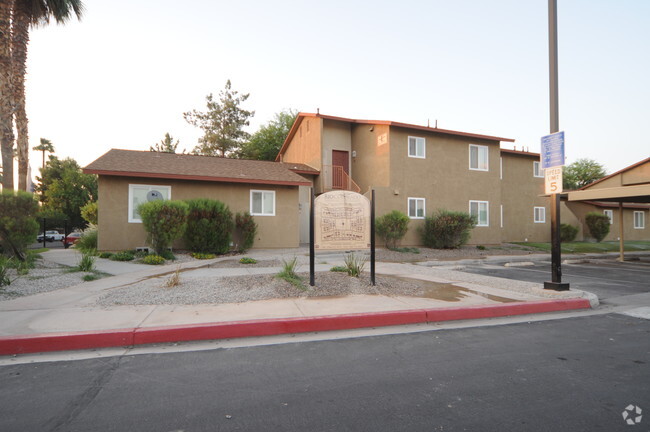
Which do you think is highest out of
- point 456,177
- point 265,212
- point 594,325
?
point 456,177

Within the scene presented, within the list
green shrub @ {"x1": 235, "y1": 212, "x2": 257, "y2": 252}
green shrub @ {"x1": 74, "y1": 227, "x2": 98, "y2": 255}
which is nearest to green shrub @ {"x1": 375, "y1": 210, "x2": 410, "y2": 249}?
green shrub @ {"x1": 235, "y1": 212, "x2": 257, "y2": 252}

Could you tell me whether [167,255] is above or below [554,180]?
below

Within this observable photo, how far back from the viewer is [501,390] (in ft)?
11.1

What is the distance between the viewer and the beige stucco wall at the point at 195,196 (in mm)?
14852

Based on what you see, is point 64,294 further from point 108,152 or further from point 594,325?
point 108,152

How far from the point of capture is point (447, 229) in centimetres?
1886

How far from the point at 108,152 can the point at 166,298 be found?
13.7m

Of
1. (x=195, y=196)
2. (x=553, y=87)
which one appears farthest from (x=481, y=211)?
(x=195, y=196)

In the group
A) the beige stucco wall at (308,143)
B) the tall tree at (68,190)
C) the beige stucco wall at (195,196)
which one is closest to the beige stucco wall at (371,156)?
the beige stucco wall at (308,143)

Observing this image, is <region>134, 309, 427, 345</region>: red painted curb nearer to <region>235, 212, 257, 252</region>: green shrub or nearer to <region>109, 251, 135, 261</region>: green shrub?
<region>109, 251, 135, 261</region>: green shrub

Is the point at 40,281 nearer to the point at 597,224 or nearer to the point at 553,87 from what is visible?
the point at 553,87

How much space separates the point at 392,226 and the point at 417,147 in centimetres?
520

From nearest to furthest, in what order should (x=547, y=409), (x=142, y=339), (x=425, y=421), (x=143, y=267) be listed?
1. (x=425, y=421)
2. (x=547, y=409)
3. (x=142, y=339)
4. (x=143, y=267)

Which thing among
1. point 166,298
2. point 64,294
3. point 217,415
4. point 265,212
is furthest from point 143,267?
point 217,415
